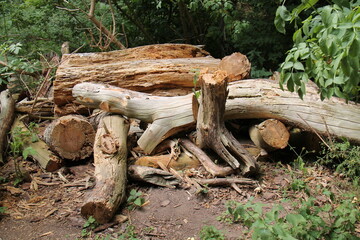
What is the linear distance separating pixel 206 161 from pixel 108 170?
1.20 meters

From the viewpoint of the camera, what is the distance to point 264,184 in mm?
4086

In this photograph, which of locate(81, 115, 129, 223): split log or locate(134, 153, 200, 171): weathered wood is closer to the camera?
locate(81, 115, 129, 223): split log

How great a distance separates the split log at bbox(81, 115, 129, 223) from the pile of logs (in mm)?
11

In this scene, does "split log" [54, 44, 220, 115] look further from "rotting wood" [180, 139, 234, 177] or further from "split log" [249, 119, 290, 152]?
"split log" [249, 119, 290, 152]

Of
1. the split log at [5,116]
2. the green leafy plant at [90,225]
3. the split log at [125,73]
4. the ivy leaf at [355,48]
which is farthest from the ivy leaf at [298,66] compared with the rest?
the split log at [5,116]

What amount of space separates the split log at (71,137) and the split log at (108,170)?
278 mm

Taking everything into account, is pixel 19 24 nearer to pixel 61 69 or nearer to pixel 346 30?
pixel 61 69

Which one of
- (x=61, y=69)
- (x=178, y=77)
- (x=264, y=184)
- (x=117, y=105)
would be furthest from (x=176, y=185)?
(x=61, y=69)

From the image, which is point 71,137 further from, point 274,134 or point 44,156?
point 274,134

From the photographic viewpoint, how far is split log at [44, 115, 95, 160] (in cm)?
465

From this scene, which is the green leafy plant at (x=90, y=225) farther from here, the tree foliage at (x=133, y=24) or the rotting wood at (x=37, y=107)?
the tree foliage at (x=133, y=24)

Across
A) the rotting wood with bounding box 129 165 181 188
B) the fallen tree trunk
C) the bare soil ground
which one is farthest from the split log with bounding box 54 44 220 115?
the rotting wood with bounding box 129 165 181 188

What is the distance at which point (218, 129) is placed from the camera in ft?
13.5

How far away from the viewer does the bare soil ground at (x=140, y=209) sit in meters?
3.40
